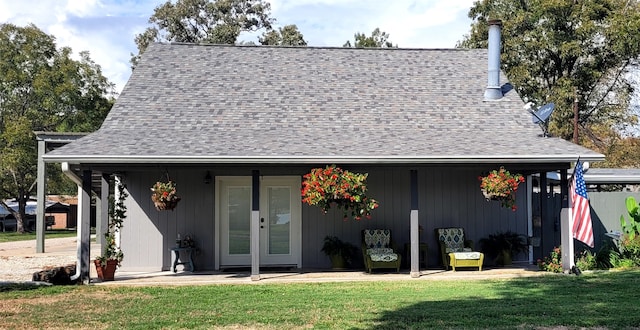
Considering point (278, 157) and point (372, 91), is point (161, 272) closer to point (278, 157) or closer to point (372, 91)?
point (278, 157)

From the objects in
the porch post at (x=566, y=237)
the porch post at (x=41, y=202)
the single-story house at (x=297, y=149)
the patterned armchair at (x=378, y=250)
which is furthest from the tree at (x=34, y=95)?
the porch post at (x=566, y=237)

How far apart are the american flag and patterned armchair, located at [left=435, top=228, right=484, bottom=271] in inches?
71.7

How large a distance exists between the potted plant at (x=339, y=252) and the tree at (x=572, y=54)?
15.9 metres

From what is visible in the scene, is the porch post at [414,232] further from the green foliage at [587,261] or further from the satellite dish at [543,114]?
the green foliage at [587,261]

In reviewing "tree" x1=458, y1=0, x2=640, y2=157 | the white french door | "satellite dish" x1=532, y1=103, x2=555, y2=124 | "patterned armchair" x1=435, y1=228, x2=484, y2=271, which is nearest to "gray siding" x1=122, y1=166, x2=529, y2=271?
the white french door

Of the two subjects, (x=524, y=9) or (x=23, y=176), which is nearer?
(x=524, y=9)

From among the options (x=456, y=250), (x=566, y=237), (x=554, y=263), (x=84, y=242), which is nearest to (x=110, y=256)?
(x=84, y=242)

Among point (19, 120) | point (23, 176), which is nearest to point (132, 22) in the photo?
point (19, 120)

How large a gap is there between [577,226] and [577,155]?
135cm

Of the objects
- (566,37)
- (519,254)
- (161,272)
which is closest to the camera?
(161,272)

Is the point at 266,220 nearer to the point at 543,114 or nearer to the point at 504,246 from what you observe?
the point at 504,246

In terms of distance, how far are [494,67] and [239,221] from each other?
21.3ft

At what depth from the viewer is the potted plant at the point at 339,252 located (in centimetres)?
1258

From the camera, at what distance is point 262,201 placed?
1301cm
